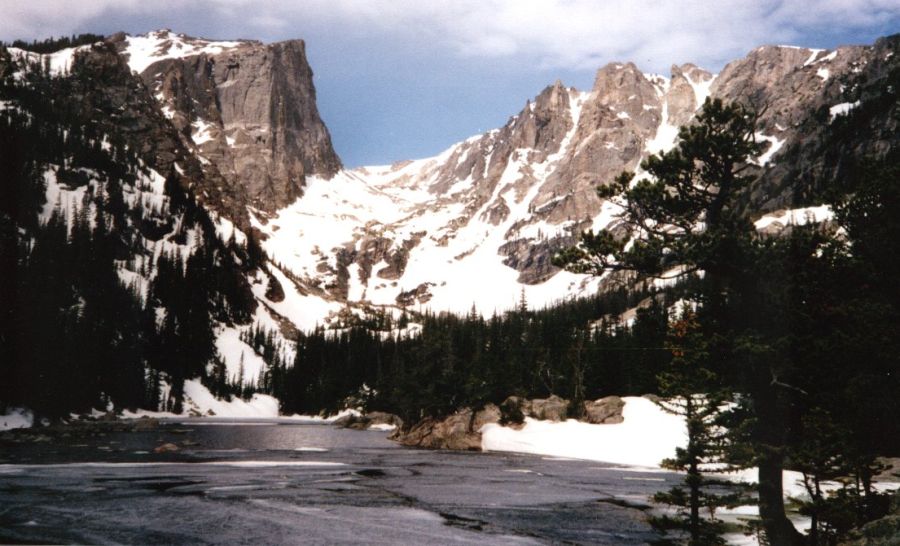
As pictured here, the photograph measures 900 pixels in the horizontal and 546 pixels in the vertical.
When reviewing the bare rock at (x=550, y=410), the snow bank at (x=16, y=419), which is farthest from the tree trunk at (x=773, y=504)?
the snow bank at (x=16, y=419)

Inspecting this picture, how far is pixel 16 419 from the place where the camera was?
70562 mm

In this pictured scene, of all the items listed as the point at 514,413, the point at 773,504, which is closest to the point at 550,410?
the point at 514,413

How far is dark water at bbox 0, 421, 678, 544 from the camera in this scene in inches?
747

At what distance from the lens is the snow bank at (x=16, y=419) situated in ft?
222

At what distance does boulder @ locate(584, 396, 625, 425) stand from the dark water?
17740 mm

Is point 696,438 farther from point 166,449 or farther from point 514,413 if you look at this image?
point 514,413

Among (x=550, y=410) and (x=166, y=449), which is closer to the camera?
(x=166, y=449)

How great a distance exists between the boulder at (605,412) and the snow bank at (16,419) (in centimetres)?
A: 6392

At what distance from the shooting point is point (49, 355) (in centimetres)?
8456

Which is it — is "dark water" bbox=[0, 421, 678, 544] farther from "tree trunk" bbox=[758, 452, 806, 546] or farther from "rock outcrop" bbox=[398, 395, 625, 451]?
"rock outcrop" bbox=[398, 395, 625, 451]

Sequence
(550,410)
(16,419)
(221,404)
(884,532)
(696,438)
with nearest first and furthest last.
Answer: (884,532)
(696,438)
(550,410)
(16,419)
(221,404)

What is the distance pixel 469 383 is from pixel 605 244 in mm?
61181

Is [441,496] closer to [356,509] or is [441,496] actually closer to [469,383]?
[356,509]

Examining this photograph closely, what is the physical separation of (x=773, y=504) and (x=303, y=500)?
18411 mm
